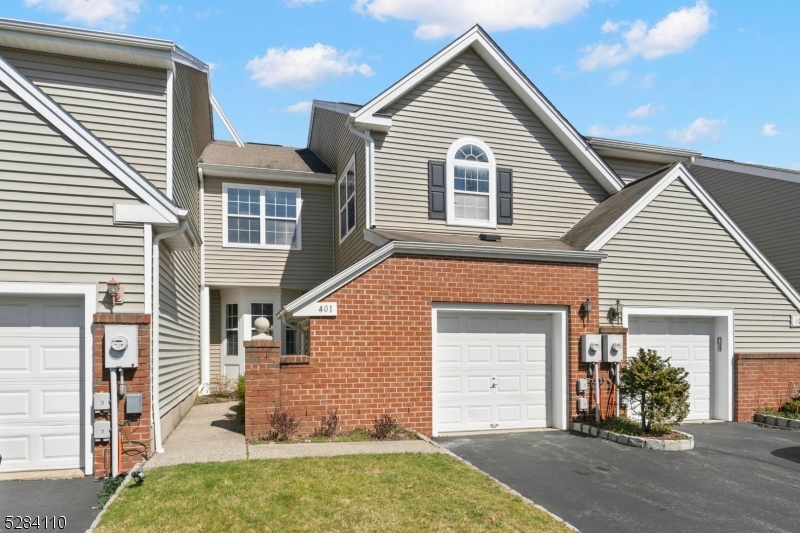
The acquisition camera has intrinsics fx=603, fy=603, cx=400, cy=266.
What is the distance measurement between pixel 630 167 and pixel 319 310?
36.9 feet

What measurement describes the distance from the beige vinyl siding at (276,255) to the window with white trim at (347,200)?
44.1 inches

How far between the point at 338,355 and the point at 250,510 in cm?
402

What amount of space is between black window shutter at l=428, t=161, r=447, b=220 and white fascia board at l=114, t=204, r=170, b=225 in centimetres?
612

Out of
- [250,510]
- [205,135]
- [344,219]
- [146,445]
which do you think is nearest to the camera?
[250,510]

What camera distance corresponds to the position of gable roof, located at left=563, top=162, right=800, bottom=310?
41.3 ft

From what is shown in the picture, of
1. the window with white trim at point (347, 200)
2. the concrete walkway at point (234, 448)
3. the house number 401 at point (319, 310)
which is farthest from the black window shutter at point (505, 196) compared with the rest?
the concrete walkway at point (234, 448)

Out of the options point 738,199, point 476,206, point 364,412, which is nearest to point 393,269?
point 364,412

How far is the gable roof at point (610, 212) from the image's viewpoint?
12.8 meters

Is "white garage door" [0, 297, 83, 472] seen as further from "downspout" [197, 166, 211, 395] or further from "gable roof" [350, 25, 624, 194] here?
"downspout" [197, 166, 211, 395]

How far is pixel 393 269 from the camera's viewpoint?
35.3 ft

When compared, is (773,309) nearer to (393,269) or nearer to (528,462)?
(528,462)

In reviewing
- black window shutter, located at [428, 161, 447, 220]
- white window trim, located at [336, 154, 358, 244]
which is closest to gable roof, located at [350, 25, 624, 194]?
black window shutter, located at [428, 161, 447, 220]

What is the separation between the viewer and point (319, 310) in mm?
10195

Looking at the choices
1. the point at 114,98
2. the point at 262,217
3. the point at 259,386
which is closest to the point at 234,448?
the point at 259,386
